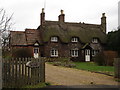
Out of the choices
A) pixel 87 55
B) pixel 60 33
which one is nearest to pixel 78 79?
pixel 60 33

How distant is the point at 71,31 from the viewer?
4262 cm

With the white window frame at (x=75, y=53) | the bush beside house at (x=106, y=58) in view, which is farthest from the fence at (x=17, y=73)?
the white window frame at (x=75, y=53)

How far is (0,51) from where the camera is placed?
9.84m

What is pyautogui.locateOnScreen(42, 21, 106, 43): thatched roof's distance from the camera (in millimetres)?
40281

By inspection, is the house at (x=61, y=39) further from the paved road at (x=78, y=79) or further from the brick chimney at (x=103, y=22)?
the paved road at (x=78, y=79)

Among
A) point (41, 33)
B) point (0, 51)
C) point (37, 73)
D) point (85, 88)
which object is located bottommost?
point (85, 88)

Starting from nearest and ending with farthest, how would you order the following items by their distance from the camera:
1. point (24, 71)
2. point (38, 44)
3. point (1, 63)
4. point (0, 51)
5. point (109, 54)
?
point (1, 63)
point (24, 71)
point (0, 51)
point (109, 54)
point (38, 44)

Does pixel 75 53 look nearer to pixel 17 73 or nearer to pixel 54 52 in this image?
pixel 54 52

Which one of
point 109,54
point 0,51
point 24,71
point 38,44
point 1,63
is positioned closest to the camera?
point 1,63

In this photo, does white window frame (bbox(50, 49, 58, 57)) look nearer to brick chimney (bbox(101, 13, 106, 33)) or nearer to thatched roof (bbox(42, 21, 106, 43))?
thatched roof (bbox(42, 21, 106, 43))

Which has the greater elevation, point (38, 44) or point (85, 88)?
point (38, 44)

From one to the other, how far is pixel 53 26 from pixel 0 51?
105 feet

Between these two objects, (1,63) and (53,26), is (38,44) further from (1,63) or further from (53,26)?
(1,63)

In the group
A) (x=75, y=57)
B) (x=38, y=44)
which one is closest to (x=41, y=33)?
(x=38, y=44)
